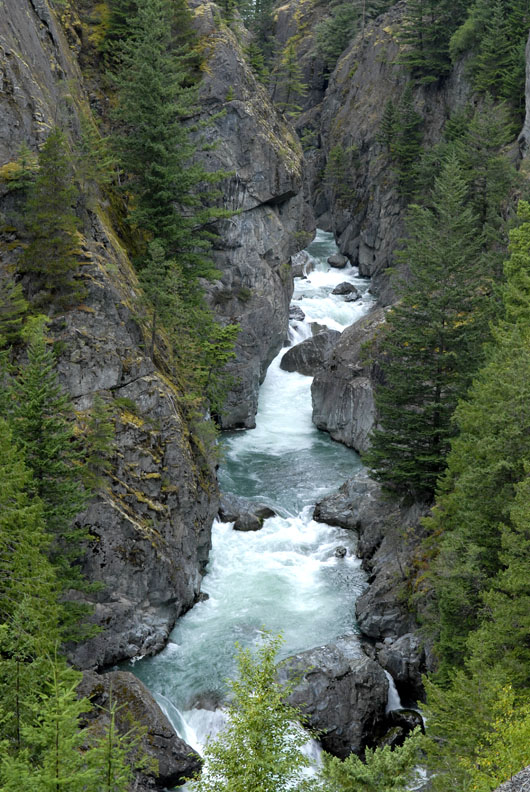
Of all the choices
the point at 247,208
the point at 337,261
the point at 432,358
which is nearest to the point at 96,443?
the point at 432,358

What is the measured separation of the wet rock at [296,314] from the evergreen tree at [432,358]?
1045 inches

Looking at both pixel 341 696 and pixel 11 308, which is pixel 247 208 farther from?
pixel 341 696

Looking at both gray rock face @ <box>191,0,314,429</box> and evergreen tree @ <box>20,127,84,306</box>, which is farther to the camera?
gray rock face @ <box>191,0,314,429</box>

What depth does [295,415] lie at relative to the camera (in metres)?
45.5

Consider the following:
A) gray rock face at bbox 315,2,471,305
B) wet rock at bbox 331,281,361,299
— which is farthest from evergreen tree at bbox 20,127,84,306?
wet rock at bbox 331,281,361,299

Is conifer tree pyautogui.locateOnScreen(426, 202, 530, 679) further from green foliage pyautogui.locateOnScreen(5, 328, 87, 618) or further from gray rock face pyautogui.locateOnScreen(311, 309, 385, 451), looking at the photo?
gray rock face pyautogui.locateOnScreen(311, 309, 385, 451)

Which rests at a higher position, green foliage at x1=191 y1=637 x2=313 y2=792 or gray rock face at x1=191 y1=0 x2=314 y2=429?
gray rock face at x1=191 y1=0 x2=314 y2=429

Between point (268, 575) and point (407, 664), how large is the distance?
7.96m

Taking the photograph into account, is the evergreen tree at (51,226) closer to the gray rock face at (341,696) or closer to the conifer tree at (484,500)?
the conifer tree at (484,500)

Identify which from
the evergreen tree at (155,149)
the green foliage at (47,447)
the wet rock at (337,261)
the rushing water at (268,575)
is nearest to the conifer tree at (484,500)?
the rushing water at (268,575)

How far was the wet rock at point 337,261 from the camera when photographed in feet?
207

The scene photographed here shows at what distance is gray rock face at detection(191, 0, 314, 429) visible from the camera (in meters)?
41.0

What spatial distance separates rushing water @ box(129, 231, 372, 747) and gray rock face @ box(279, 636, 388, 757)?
7.88 ft

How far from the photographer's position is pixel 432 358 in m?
25.8
